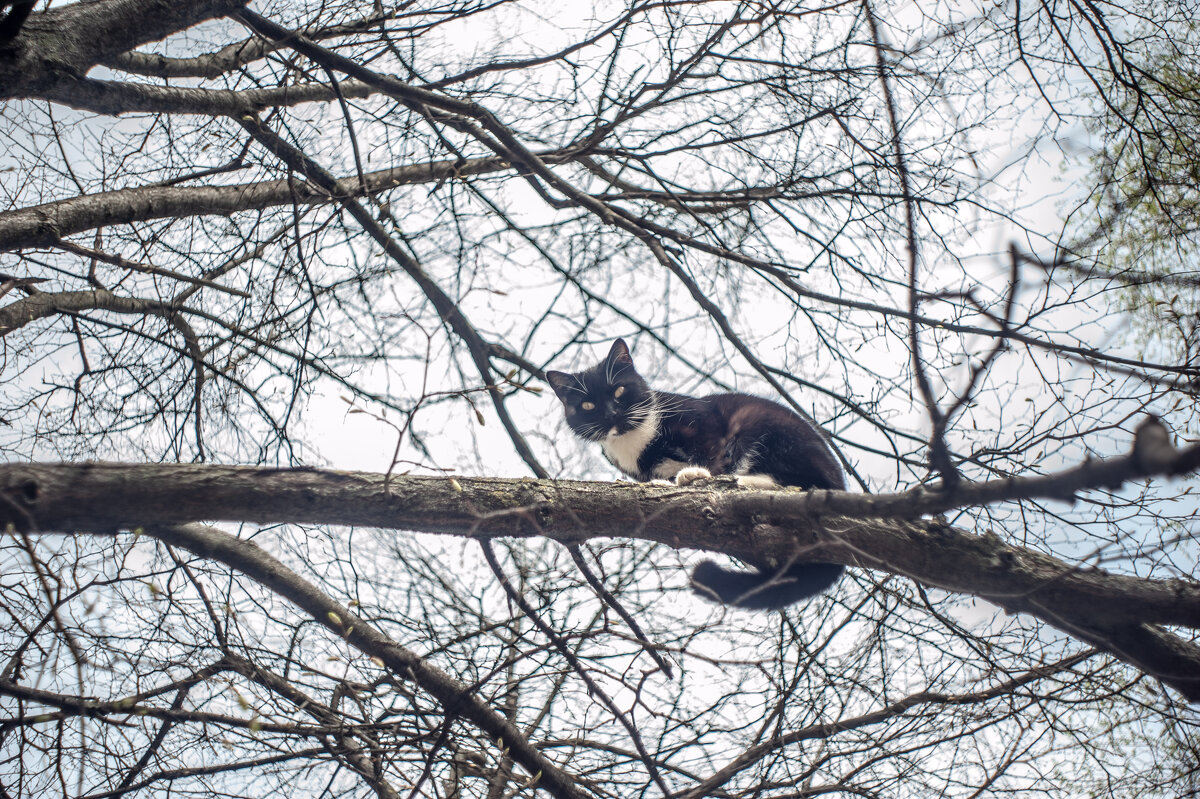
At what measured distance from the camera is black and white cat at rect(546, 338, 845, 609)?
2.56m

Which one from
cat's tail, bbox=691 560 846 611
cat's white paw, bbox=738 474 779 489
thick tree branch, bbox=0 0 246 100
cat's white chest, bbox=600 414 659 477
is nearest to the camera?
cat's tail, bbox=691 560 846 611

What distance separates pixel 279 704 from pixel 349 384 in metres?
1.46

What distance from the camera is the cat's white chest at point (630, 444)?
356cm

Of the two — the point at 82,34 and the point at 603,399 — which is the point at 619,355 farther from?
the point at 82,34

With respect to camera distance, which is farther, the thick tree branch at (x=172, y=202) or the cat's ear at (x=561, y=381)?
the cat's ear at (x=561, y=381)

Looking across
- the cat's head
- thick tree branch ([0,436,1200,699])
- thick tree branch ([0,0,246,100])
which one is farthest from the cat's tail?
thick tree branch ([0,0,246,100])

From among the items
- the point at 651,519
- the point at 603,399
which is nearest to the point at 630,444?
the point at 603,399

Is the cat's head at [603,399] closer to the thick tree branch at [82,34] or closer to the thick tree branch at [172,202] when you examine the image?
the thick tree branch at [172,202]

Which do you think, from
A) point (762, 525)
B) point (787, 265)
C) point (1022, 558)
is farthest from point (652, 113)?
point (1022, 558)

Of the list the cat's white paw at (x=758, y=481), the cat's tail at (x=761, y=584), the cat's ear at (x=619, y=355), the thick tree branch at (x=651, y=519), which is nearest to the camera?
the thick tree branch at (x=651, y=519)

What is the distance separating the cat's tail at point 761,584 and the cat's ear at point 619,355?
1.59 metres

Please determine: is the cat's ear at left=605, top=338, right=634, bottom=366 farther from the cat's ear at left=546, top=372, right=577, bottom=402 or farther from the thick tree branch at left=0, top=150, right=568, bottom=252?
the thick tree branch at left=0, top=150, right=568, bottom=252

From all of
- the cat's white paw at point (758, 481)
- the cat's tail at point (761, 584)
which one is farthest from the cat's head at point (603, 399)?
the cat's tail at point (761, 584)

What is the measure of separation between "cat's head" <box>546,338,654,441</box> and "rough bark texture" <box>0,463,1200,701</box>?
1.33 m
